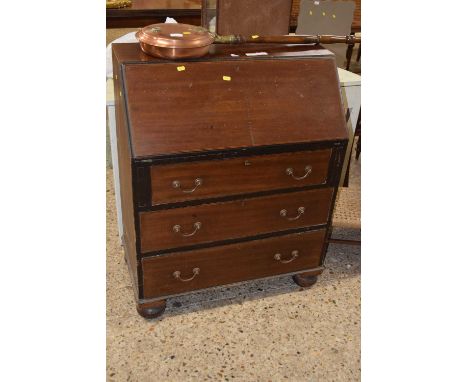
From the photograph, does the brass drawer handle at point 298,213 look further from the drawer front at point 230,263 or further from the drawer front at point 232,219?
the drawer front at point 230,263

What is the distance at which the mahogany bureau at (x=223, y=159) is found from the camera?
168 centimetres

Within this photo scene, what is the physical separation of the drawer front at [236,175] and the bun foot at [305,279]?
60cm

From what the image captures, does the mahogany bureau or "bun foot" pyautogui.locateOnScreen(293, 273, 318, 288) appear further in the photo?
"bun foot" pyautogui.locateOnScreen(293, 273, 318, 288)

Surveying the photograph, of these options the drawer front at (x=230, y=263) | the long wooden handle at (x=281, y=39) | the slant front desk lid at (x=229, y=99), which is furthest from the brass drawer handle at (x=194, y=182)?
the long wooden handle at (x=281, y=39)

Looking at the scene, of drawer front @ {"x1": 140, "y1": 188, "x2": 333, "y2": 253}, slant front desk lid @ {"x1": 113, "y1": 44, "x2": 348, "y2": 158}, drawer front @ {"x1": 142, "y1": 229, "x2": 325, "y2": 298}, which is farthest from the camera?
drawer front @ {"x1": 142, "y1": 229, "x2": 325, "y2": 298}

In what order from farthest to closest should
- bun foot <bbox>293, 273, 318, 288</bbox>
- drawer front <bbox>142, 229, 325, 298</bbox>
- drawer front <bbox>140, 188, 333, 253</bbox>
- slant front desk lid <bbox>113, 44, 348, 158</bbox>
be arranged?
bun foot <bbox>293, 273, 318, 288</bbox> → drawer front <bbox>142, 229, 325, 298</bbox> → drawer front <bbox>140, 188, 333, 253</bbox> → slant front desk lid <bbox>113, 44, 348, 158</bbox>

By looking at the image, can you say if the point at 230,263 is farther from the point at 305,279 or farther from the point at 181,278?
the point at 305,279

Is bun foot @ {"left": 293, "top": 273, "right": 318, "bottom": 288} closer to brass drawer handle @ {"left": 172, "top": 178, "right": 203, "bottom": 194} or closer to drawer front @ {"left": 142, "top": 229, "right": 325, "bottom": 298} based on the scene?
drawer front @ {"left": 142, "top": 229, "right": 325, "bottom": 298}

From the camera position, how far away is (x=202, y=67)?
1.76 metres

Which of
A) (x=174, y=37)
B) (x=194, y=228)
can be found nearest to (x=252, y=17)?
(x=174, y=37)

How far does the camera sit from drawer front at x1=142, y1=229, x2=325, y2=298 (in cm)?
196

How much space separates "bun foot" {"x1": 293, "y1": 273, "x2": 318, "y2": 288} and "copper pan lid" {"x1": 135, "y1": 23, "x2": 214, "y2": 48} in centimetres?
130

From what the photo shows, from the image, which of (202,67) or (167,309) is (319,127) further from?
(167,309)

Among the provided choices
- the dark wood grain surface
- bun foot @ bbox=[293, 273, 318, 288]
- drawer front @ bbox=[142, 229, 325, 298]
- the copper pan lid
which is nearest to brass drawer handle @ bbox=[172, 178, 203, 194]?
drawer front @ bbox=[142, 229, 325, 298]
